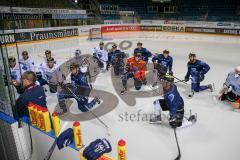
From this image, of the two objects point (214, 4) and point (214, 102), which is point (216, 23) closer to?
point (214, 4)

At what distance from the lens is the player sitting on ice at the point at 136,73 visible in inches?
258

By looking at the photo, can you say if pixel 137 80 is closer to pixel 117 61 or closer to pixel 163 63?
pixel 163 63

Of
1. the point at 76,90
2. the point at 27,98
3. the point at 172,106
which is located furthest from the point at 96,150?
the point at 76,90

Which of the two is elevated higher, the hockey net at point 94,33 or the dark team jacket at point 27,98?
the hockey net at point 94,33

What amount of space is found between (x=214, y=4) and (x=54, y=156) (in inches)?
934

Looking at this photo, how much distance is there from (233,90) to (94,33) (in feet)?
47.5

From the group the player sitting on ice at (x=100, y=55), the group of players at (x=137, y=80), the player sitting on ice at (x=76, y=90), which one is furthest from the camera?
the player sitting on ice at (x=100, y=55)

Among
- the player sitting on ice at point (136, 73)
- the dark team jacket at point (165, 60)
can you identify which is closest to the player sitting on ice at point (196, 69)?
the dark team jacket at point (165, 60)

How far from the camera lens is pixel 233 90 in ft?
17.7

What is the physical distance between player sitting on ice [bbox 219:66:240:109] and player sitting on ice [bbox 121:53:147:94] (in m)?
2.19

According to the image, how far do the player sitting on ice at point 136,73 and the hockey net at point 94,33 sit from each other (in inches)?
440

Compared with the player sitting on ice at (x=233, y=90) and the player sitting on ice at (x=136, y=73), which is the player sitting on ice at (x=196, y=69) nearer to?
the player sitting on ice at (x=233, y=90)

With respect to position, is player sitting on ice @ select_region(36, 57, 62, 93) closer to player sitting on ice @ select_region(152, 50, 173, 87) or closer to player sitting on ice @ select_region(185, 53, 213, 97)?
player sitting on ice @ select_region(152, 50, 173, 87)

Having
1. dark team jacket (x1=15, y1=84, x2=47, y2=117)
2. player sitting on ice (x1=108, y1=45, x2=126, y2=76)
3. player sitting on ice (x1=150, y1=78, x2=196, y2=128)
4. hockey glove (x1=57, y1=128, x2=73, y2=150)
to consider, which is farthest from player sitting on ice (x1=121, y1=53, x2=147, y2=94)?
hockey glove (x1=57, y1=128, x2=73, y2=150)
